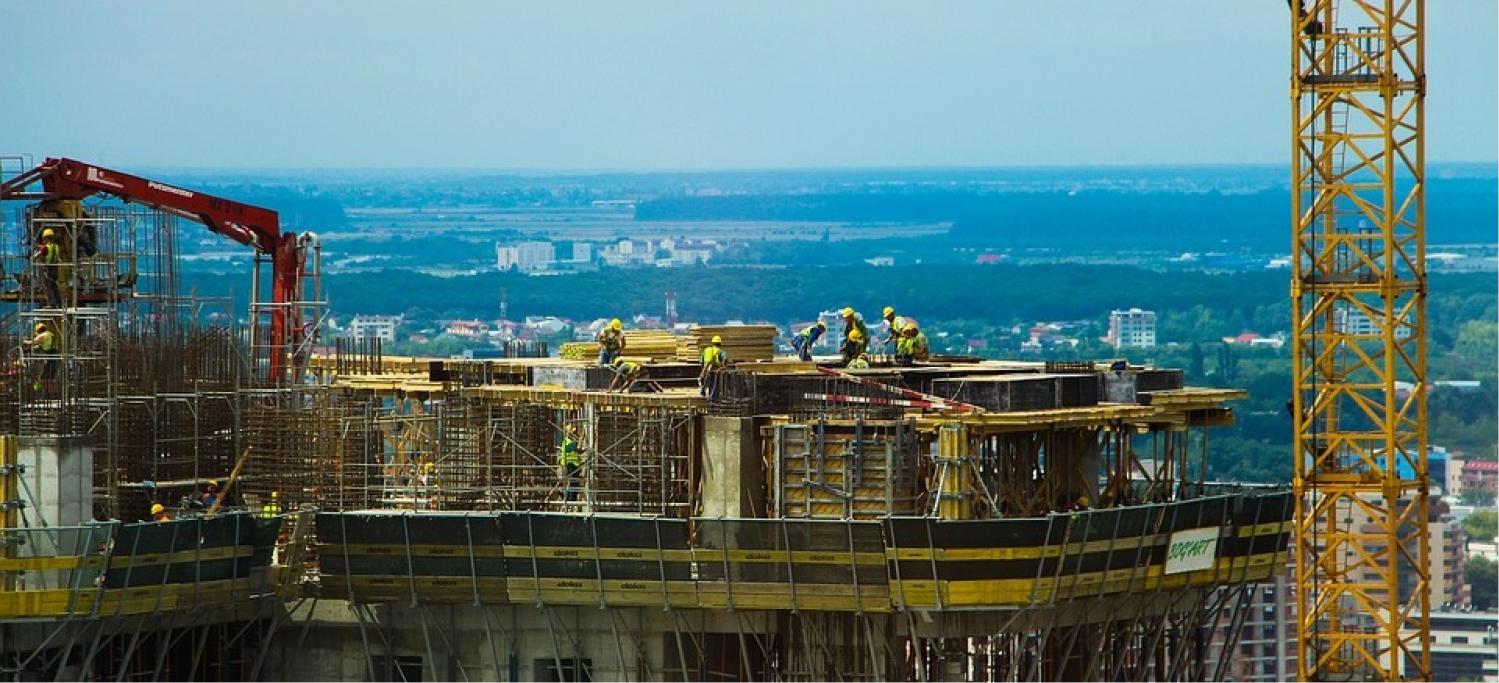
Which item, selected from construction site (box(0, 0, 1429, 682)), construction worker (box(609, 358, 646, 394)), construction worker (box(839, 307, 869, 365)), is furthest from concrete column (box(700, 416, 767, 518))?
construction worker (box(839, 307, 869, 365))

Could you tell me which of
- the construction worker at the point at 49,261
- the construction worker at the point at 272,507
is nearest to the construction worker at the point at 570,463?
the construction worker at the point at 272,507

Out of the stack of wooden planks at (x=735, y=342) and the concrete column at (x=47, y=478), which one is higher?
the stack of wooden planks at (x=735, y=342)

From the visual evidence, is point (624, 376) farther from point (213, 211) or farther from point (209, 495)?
point (213, 211)

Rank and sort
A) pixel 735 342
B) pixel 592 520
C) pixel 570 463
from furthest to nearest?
1. pixel 735 342
2. pixel 570 463
3. pixel 592 520

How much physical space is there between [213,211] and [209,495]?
66.9 ft

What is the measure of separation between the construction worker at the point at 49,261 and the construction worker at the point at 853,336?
2091cm

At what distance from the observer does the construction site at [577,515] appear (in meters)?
81.3

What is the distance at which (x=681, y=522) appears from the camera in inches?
3258

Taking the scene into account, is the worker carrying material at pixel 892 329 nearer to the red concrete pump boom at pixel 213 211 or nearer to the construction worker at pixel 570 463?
the construction worker at pixel 570 463

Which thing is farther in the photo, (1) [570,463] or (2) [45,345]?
(2) [45,345]

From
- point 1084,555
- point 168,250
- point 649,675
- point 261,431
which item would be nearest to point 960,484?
point 1084,555

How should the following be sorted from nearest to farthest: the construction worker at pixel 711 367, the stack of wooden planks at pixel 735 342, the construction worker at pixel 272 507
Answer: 1. the construction worker at pixel 711 367
2. the construction worker at pixel 272 507
3. the stack of wooden planks at pixel 735 342

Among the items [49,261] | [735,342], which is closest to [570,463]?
[735,342]

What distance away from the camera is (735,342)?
98.0 metres
